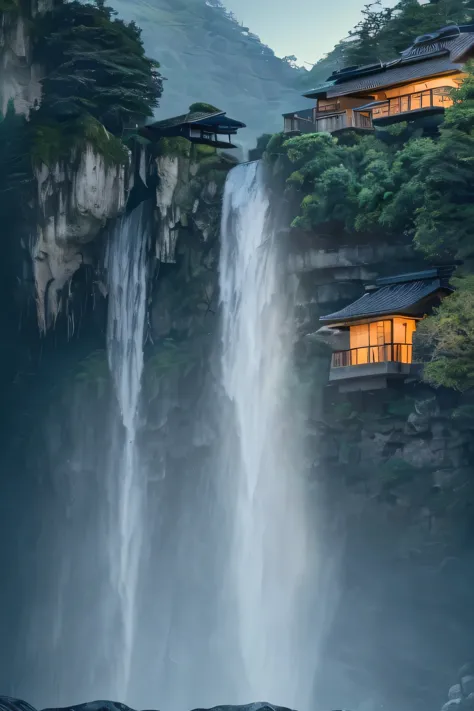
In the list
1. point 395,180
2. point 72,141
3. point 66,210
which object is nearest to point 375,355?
point 395,180

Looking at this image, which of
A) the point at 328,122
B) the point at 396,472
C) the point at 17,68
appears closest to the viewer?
the point at 396,472

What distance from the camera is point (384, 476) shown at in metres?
49.4

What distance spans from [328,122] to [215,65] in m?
61.0

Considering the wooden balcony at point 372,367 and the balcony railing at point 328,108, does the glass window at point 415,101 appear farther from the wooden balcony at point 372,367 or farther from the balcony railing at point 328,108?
the wooden balcony at point 372,367

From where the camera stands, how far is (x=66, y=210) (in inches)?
2309

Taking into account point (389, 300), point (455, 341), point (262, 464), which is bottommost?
point (262, 464)

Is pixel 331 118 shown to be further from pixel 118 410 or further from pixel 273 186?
pixel 118 410

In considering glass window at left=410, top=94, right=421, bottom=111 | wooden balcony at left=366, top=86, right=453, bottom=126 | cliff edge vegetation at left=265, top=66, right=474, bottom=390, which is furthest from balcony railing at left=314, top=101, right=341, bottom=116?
glass window at left=410, top=94, right=421, bottom=111

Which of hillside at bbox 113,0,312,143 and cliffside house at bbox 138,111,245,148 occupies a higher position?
hillside at bbox 113,0,312,143

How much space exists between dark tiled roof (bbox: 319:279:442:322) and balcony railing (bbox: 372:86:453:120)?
8.13 m

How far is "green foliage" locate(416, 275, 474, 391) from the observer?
148 ft

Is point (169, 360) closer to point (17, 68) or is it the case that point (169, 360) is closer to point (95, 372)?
point (95, 372)

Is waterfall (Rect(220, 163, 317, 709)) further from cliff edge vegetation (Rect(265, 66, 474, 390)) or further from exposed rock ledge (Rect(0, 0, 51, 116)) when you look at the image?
exposed rock ledge (Rect(0, 0, 51, 116))

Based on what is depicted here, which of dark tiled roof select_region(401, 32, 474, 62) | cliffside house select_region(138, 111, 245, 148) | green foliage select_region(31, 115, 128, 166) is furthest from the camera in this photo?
cliffside house select_region(138, 111, 245, 148)
